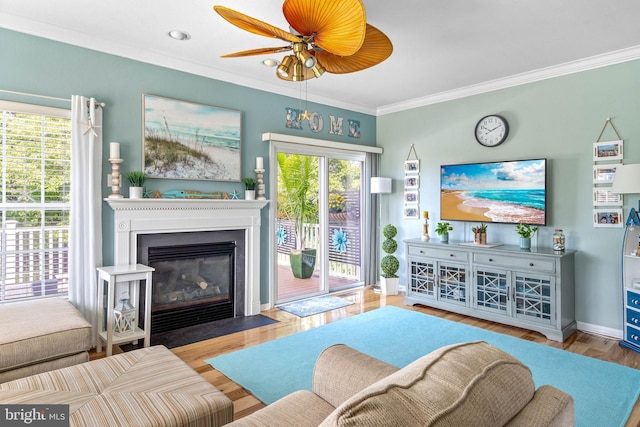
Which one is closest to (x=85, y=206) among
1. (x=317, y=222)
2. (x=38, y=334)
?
(x=38, y=334)

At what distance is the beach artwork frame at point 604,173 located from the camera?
11.9 ft

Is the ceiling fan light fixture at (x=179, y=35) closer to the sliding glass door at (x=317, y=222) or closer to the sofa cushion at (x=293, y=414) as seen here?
the sliding glass door at (x=317, y=222)

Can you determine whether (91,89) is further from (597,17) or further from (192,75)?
(597,17)

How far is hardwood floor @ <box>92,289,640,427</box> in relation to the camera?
102 inches

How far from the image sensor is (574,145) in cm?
390

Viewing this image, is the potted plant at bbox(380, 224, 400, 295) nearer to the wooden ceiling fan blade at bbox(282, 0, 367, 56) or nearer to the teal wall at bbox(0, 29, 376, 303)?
the teal wall at bbox(0, 29, 376, 303)

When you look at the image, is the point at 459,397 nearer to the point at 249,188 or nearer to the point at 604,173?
the point at 249,188

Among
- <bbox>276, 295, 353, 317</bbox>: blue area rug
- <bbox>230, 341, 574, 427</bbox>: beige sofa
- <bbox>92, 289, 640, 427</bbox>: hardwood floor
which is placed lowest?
<bbox>92, 289, 640, 427</bbox>: hardwood floor

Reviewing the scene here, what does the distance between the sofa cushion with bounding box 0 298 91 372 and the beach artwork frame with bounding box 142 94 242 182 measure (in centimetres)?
149

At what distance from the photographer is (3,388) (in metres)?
1.75

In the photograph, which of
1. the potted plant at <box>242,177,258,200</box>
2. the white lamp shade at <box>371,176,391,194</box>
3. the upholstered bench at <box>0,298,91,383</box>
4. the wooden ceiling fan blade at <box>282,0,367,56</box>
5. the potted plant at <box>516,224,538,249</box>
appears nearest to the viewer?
the wooden ceiling fan blade at <box>282,0,367,56</box>

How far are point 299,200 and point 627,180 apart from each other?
3431 millimetres

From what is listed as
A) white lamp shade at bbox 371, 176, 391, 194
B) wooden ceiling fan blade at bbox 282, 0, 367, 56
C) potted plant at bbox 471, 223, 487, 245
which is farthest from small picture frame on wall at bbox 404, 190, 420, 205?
wooden ceiling fan blade at bbox 282, 0, 367, 56

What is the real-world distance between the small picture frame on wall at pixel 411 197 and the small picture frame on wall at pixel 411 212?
0.19 ft
